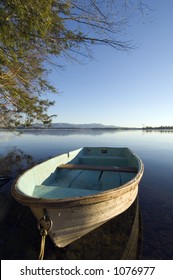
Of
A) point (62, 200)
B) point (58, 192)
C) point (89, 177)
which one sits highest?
point (62, 200)

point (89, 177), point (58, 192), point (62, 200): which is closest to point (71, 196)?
point (58, 192)

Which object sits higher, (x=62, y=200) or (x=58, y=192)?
(x=62, y=200)

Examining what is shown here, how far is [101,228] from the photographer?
5.89 metres

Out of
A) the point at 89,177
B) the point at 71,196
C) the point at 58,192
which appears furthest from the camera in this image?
the point at 89,177

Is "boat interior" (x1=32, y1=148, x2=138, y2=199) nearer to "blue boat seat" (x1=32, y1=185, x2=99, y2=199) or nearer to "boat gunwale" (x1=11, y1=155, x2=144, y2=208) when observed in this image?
"blue boat seat" (x1=32, y1=185, x2=99, y2=199)

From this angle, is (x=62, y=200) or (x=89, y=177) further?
(x=89, y=177)

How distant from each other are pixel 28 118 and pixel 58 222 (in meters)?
7.58

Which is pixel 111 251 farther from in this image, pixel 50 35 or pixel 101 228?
pixel 50 35

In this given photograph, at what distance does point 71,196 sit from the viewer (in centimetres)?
471

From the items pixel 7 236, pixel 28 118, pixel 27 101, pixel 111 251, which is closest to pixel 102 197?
pixel 111 251

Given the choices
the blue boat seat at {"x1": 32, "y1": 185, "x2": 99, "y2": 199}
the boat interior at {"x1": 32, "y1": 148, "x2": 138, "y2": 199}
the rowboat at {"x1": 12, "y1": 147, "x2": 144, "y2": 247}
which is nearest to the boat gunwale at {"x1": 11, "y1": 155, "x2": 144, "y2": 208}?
the rowboat at {"x1": 12, "y1": 147, "x2": 144, "y2": 247}

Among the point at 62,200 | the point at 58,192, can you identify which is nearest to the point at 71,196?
the point at 58,192

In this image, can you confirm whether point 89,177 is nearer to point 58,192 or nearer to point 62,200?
point 58,192

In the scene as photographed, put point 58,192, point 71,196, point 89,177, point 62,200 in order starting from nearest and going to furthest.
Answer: point 62,200
point 71,196
point 58,192
point 89,177
